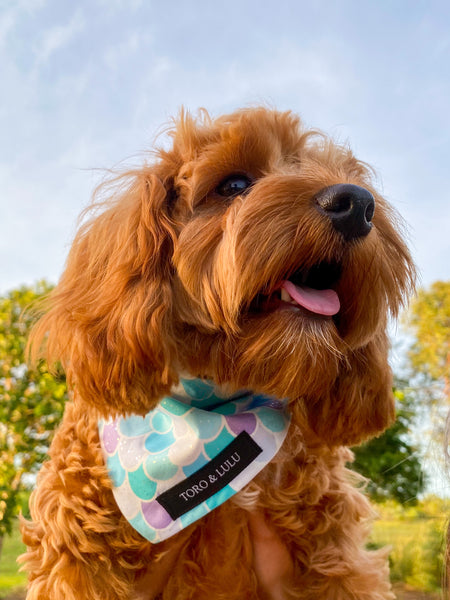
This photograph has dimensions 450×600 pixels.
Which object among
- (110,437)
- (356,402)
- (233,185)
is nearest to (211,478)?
(110,437)

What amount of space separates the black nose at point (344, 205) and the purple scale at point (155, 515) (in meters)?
1.14

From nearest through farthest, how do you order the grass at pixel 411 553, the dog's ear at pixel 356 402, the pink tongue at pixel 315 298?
the pink tongue at pixel 315 298
the dog's ear at pixel 356 402
the grass at pixel 411 553

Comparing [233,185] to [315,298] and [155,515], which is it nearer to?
[315,298]

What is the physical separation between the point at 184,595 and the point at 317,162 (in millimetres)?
1620

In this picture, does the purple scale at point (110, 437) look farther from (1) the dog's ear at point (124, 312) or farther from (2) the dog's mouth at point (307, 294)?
(2) the dog's mouth at point (307, 294)

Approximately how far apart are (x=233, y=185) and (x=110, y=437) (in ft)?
3.31

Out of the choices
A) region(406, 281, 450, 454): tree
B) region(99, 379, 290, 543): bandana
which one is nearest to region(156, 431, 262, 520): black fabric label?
region(99, 379, 290, 543): bandana

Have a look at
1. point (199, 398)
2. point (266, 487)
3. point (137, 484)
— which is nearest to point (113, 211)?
point (199, 398)

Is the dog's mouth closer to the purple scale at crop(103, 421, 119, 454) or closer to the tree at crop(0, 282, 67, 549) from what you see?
the purple scale at crop(103, 421, 119, 454)

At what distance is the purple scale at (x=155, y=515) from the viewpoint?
6.83 ft

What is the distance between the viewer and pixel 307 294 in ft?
6.23

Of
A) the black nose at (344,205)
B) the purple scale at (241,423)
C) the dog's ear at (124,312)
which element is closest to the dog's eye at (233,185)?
the dog's ear at (124,312)

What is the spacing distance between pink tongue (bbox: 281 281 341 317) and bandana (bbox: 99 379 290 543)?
50cm

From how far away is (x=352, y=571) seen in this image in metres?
2.26
